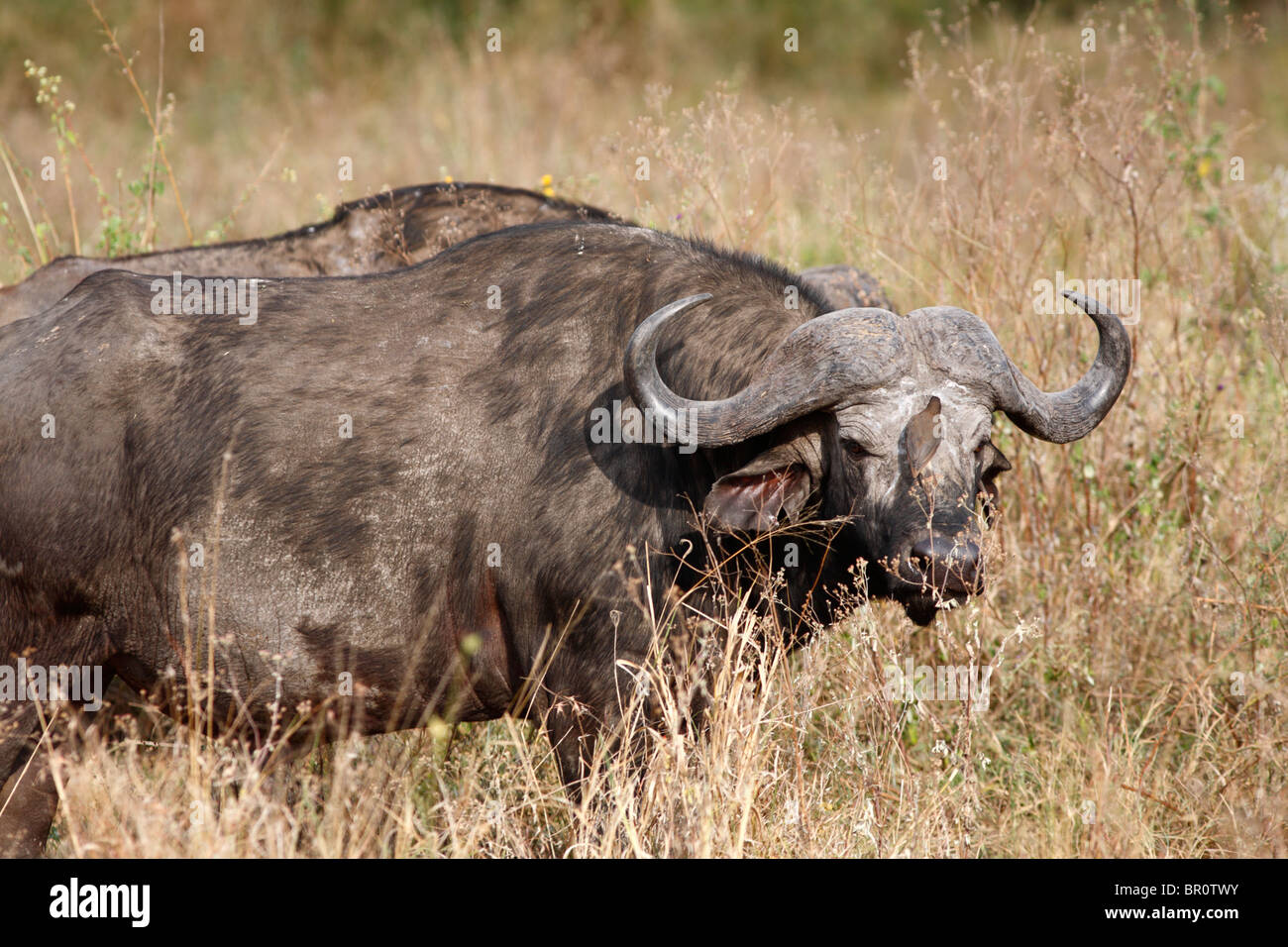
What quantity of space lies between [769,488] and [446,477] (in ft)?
3.26

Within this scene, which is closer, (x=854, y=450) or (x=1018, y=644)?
(x=854, y=450)

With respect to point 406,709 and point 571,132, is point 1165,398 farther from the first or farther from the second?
point 571,132

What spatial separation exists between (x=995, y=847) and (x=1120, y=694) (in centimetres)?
99

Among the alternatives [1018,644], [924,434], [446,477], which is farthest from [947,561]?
[1018,644]

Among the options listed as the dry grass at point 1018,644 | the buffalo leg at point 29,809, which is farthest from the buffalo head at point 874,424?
the buffalo leg at point 29,809

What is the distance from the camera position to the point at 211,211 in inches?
402

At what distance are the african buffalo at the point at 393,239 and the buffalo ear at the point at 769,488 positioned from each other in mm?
1762

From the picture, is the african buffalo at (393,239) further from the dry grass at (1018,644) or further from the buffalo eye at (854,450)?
the buffalo eye at (854,450)

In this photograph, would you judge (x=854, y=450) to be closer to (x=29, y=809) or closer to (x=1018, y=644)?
(x=1018, y=644)

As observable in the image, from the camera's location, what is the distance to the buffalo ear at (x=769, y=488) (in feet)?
12.6

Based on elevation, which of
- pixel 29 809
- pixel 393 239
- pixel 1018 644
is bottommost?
pixel 29 809

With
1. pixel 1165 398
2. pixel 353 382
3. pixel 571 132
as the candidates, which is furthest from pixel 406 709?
pixel 571 132

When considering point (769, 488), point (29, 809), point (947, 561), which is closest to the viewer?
point (947, 561)

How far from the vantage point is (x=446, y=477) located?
13.1ft
